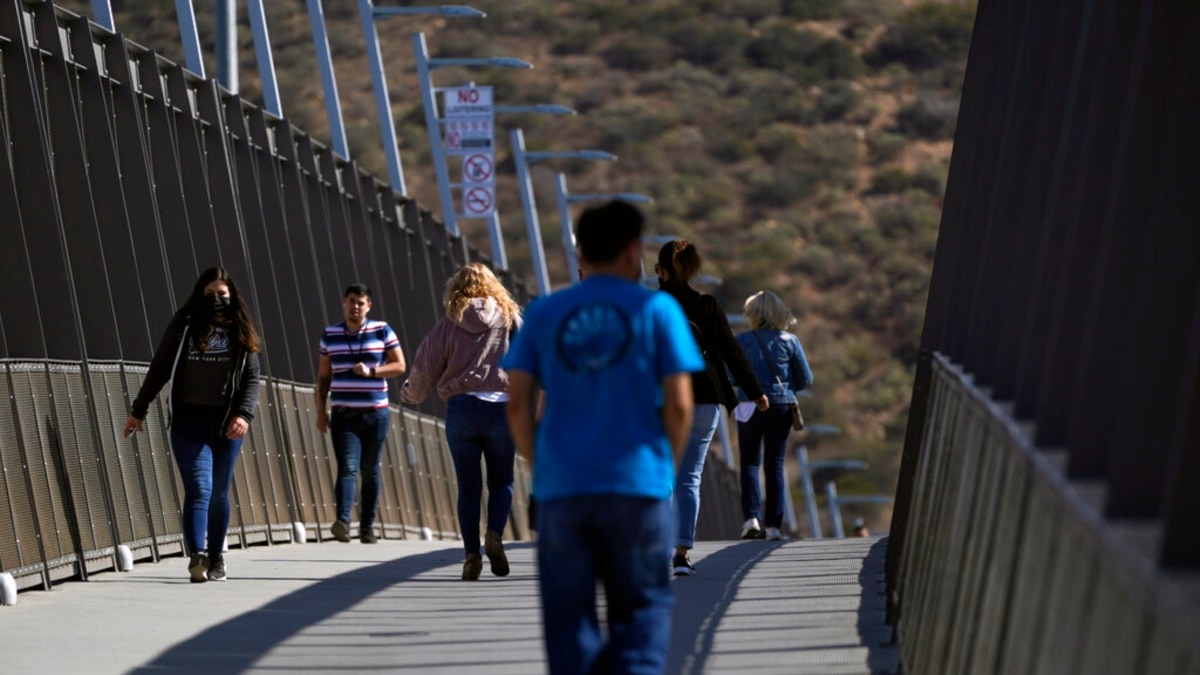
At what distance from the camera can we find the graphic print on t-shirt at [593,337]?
6832 mm

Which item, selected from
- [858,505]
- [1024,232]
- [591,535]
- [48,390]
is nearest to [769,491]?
[48,390]

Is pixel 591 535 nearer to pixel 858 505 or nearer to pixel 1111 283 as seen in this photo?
pixel 1111 283

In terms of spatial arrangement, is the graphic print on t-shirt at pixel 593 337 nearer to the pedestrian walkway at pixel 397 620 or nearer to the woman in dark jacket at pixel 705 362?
the pedestrian walkway at pixel 397 620

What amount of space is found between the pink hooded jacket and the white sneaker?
5347 millimetres

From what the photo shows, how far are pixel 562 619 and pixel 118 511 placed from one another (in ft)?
31.4

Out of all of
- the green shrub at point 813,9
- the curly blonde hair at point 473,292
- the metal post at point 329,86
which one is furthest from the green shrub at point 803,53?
the curly blonde hair at point 473,292

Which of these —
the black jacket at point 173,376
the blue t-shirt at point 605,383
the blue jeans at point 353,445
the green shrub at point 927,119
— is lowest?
the green shrub at point 927,119

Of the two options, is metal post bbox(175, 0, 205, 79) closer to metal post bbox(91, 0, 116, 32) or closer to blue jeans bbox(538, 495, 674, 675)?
metal post bbox(91, 0, 116, 32)

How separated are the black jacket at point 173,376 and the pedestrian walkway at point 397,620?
95cm

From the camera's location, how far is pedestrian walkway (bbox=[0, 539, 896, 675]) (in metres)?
10.1

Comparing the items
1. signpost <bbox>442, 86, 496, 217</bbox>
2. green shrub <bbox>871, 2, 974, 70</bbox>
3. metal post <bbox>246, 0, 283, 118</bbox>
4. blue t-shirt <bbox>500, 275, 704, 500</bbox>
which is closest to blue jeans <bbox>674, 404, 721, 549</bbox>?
blue t-shirt <bbox>500, 275, 704, 500</bbox>

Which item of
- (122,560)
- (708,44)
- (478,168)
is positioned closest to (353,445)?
(122,560)

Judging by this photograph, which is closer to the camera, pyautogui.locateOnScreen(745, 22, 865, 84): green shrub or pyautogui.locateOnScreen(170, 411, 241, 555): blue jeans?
pyautogui.locateOnScreen(170, 411, 241, 555): blue jeans

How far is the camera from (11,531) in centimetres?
1336
